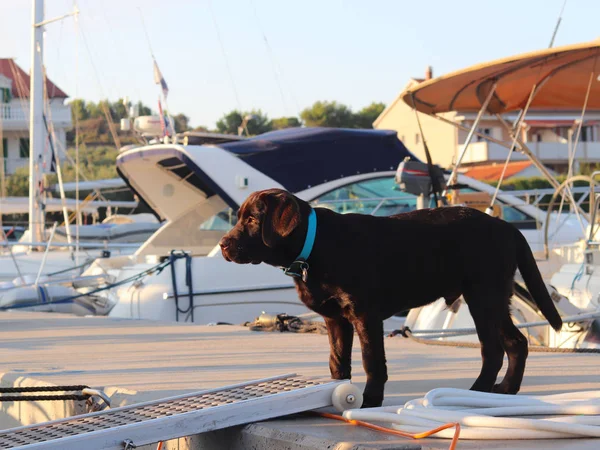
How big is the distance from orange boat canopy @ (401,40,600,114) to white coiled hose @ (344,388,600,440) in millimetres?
6704

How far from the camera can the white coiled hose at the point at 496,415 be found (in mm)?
3828

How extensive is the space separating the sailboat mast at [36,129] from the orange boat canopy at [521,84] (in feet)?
40.4

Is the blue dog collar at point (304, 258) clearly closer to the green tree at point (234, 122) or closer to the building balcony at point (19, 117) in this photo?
the building balcony at point (19, 117)

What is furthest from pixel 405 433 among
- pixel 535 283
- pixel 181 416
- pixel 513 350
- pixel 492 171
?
pixel 492 171

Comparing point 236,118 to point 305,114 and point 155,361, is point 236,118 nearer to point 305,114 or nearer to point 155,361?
point 305,114

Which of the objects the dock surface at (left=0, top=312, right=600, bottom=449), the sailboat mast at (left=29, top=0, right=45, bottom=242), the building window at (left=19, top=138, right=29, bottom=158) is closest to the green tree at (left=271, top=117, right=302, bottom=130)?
the building window at (left=19, top=138, right=29, bottom=158)

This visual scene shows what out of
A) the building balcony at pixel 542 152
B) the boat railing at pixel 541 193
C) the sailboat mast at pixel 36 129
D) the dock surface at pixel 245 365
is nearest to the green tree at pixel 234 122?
the building balcony at pixel 542 152

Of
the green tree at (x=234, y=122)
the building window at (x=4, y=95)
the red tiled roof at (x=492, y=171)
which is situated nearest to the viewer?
the red tiled roof at (x=492, y=171)

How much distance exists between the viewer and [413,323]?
11.4 metres

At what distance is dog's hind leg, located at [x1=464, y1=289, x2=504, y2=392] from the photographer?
16.3ft

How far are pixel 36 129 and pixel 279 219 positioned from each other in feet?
64.0

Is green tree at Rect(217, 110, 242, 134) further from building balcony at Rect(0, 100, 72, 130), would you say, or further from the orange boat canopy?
the orange boat canopy

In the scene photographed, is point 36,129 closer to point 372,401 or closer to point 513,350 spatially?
point 513,350

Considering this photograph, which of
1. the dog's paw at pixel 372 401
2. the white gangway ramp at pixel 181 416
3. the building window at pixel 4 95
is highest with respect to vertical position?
the building window at pixel 4 95
